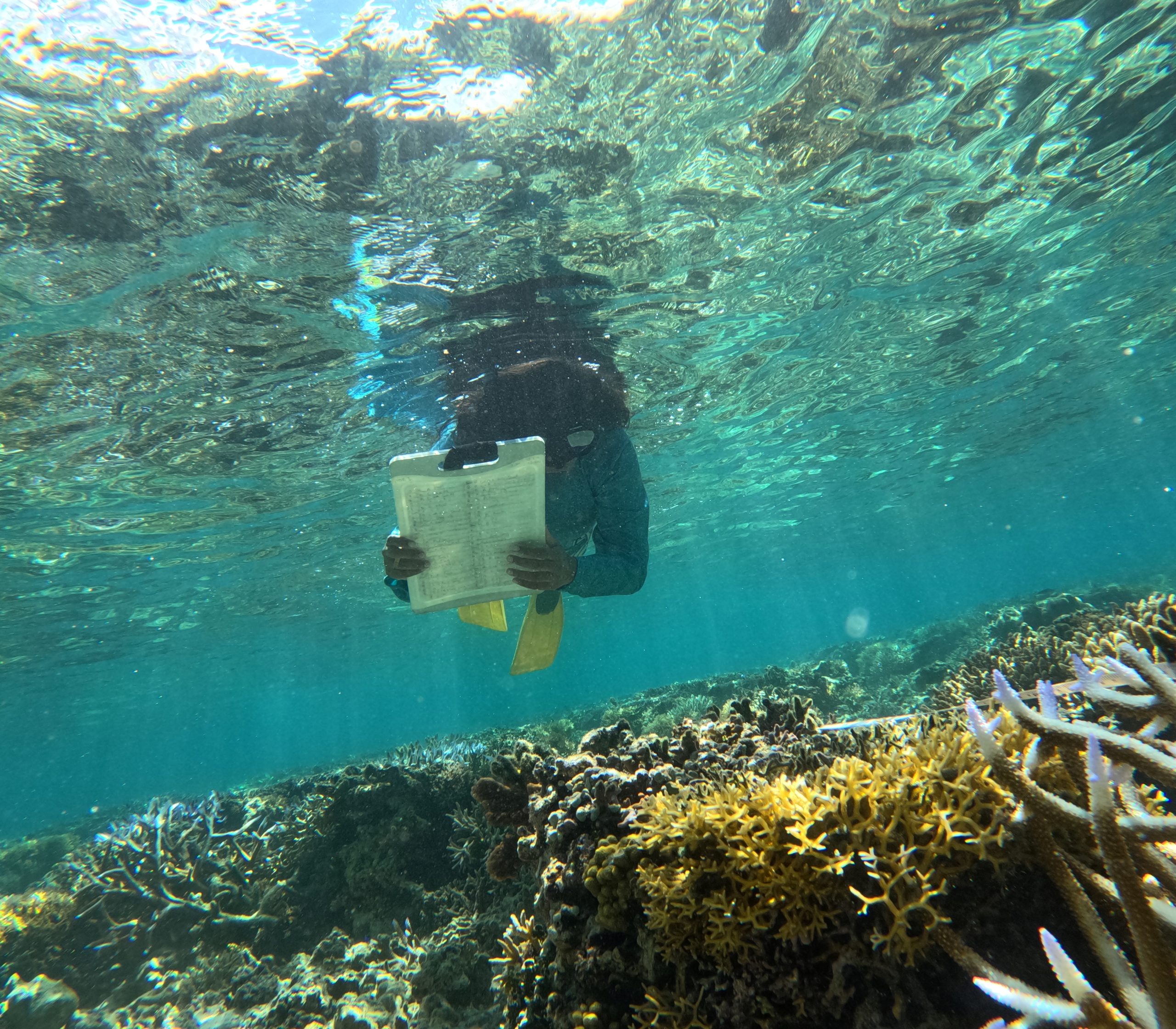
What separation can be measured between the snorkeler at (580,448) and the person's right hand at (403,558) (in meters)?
1.05

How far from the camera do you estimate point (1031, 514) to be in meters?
56.8

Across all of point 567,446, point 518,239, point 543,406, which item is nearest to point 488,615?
point 567,446

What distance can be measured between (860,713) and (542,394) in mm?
11472

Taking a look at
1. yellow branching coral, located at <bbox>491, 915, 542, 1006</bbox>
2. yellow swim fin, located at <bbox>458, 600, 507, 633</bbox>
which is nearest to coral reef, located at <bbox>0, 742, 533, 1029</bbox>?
yellow branching coral, located at <bbox>491, 915, 542, 1006</bbox>

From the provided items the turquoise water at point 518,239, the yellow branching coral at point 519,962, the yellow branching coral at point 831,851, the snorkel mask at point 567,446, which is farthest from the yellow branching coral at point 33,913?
the yellow branching coral at point 831,851

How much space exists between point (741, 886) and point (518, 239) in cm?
881

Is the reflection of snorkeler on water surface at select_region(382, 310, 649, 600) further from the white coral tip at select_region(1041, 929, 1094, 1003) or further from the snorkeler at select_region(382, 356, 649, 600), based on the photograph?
the white coral tip at select_region(1041, 929, 1094, 1003)

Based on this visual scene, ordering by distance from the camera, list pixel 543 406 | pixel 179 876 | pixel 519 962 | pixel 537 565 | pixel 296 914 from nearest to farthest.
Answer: pixel 519 962 → pixel 537 565 → pixel 543 406 → pixel 296 914 → pixel 179 876

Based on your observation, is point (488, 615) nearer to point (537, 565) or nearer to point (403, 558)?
point (537, 565)

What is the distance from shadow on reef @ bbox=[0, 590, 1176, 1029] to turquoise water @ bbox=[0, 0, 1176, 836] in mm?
7255

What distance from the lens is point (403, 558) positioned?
438cm

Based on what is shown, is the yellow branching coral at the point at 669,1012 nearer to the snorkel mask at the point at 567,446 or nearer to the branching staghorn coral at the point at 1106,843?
the branching staghorn coral at the point at 1106,843

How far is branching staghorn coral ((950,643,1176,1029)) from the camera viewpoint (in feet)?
5.50

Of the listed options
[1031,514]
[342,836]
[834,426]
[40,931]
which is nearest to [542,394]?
[342,836]
